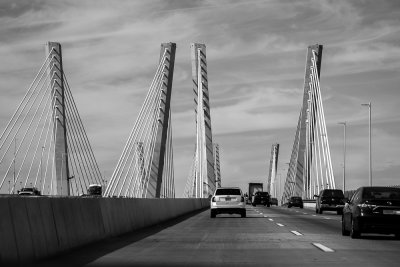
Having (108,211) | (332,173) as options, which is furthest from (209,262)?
(332,173)

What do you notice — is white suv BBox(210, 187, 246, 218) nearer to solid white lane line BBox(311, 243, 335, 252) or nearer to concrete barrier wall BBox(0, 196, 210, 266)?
concrete barrier wall BBox(0, 196, 210, 266)

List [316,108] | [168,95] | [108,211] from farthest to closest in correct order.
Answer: [316,108] < [168,95] < [108,211]

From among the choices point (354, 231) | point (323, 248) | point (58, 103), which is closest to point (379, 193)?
point (354, 231)

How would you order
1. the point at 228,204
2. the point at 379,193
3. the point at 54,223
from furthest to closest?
the point at 228,204 < the point at 379,193 < the point at 54,223

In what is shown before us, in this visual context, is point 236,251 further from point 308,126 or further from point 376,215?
point 308,126

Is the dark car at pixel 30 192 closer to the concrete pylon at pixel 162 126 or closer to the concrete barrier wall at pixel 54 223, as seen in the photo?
the concrete pylon at pixel 162 126

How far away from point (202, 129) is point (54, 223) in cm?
5490

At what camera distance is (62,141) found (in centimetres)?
5616

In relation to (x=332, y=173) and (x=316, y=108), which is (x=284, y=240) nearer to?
(x=332, y=173)

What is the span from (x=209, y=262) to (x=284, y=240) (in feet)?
21.3

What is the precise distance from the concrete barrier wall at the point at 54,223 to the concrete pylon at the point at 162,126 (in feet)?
78.9

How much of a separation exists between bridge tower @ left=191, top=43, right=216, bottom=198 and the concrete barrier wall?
4147 cm

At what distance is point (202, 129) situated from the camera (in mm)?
70438

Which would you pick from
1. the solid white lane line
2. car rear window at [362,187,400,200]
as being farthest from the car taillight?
the solid white lane line
